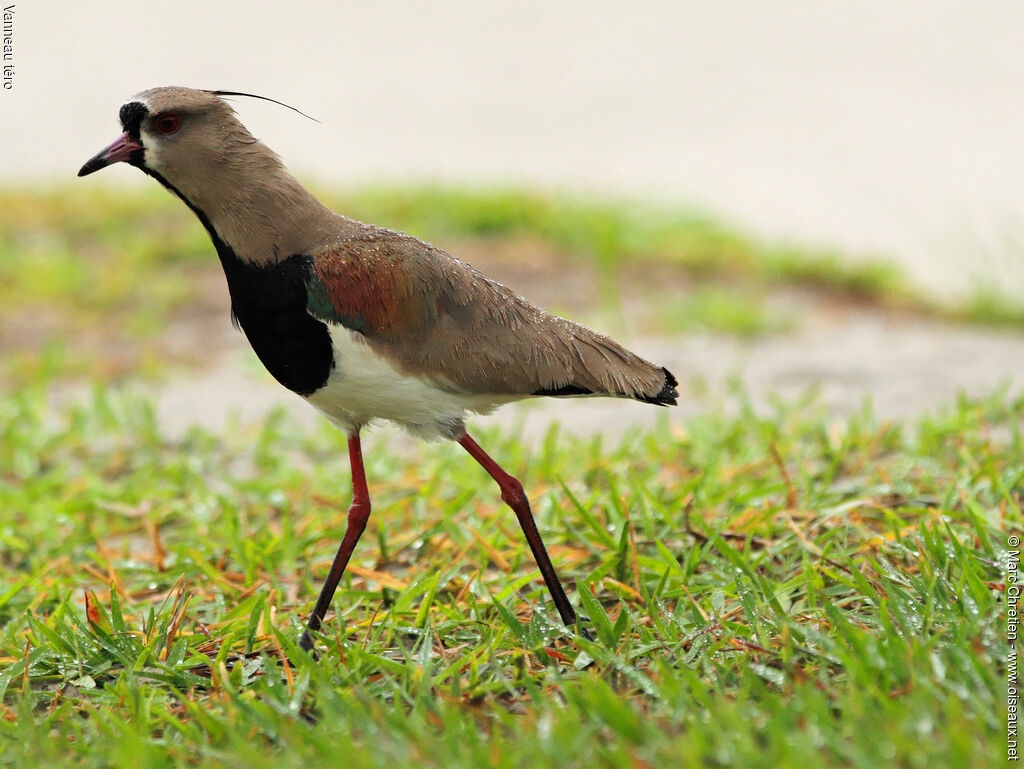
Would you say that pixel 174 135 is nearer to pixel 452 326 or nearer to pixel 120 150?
pixel 120 150

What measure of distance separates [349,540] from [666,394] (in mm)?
968

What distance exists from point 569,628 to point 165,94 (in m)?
1.72

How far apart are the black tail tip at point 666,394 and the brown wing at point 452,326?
13 mm

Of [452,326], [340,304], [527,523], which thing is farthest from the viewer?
[527,523]

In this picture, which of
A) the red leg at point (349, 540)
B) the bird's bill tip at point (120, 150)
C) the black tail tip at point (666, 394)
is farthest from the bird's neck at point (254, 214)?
the black tail tip at point (666, 394)

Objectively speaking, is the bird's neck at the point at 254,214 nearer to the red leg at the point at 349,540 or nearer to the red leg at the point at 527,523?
the red leg at the point at 349,540

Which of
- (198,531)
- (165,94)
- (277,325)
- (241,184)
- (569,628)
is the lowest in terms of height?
(198,531)

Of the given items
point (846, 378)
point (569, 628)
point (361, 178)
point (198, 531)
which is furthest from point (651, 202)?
point (569, 628)

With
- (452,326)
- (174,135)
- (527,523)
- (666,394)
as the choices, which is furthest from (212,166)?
(666,394)

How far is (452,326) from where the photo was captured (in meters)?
2.94

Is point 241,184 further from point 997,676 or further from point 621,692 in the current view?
point 997,676

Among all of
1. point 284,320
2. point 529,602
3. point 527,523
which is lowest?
point 529,602

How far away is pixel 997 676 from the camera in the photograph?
2.39m

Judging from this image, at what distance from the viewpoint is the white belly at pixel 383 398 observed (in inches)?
111
